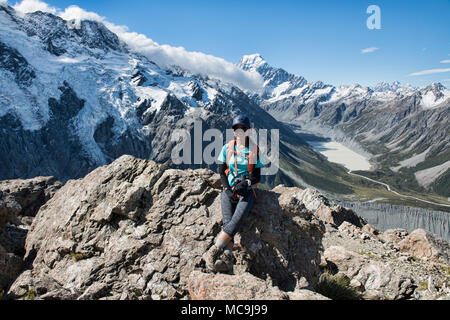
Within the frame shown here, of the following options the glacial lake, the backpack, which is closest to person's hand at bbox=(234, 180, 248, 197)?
the backpack

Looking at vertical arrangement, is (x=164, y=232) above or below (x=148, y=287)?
above

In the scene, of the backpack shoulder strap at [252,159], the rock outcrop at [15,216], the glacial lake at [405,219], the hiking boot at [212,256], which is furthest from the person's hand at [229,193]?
the glacial lake at [405,219]

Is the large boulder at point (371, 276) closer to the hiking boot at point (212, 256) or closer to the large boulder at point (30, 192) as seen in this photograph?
the hiking boot at point (212, 256)

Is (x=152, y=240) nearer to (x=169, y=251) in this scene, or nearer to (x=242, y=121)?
(x=169, y=251)

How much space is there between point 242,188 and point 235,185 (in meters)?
0.40

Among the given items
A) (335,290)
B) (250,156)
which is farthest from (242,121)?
(335,290)

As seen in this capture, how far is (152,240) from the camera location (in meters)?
11.4

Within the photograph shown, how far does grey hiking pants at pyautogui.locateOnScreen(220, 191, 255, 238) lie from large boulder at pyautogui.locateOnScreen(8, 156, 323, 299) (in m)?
0.92

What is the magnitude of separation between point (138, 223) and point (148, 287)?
3.22m

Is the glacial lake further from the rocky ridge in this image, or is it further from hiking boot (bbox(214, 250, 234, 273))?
hiking boot (bbox(214, 250, 234, 273))

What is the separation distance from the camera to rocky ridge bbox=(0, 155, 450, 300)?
31.1 ft
